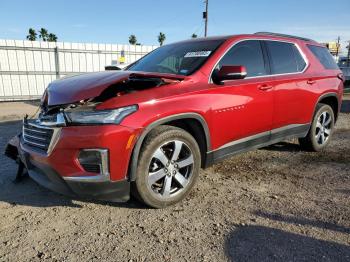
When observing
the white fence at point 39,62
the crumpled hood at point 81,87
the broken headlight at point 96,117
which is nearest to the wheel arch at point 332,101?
the crumpled hood at point 81,87

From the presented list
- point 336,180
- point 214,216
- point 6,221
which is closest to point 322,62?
point 336,180

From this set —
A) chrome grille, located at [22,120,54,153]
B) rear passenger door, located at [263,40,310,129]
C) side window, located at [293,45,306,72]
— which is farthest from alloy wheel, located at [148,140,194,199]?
side window, located at [293,45,306,72]

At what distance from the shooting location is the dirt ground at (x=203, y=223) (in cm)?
279

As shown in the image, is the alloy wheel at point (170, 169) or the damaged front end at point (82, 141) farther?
the alloy wheel at point (170, 169)

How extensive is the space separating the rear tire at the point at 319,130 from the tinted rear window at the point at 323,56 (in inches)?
26.3

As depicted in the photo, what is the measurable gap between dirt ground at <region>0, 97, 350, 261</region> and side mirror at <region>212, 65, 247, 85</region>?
1.27 meters

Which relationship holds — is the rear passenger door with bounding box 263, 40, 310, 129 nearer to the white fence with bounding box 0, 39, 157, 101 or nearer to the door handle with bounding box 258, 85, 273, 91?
the door handle with bounding box 258, 85, 273, 91

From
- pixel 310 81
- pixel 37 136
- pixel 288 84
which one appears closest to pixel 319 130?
pixel 310 81

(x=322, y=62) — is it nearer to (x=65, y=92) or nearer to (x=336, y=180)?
(x=336, y=180)

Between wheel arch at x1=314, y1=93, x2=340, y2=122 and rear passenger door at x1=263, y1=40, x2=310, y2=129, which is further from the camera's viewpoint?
wheel arch at x1=314, y1=93, x2=340, y2=122

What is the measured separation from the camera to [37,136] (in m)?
3.36

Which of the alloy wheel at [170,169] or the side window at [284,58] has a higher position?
the side window at [284,58]

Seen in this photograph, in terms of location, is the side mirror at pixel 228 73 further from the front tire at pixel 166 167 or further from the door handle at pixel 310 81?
the door handle at pixel 310 81

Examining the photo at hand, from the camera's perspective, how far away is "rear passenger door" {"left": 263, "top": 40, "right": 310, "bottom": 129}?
4664 millimetres
